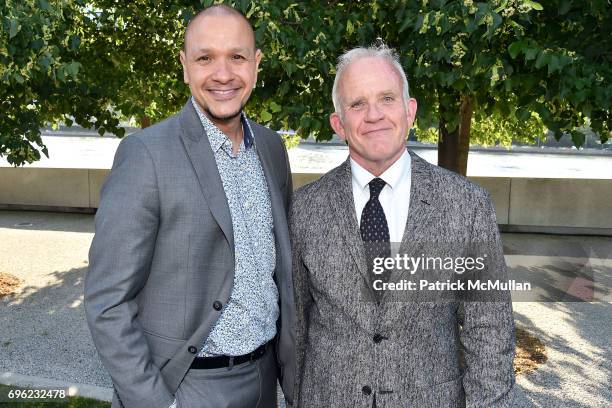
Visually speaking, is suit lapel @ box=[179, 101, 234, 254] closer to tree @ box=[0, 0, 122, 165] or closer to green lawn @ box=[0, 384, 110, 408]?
tree @ box=[0, 0, 122, 165]

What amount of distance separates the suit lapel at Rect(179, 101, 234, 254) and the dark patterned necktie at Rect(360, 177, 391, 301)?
52 cm

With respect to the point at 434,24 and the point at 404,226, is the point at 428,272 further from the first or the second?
the point at 434,24

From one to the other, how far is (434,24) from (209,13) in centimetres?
168

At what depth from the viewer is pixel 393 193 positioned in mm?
2365

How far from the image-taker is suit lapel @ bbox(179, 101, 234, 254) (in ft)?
7.37

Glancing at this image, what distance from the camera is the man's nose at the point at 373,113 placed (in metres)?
2.29

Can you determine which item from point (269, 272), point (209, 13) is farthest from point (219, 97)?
point (269, 272)

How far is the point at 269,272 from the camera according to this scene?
246 cm

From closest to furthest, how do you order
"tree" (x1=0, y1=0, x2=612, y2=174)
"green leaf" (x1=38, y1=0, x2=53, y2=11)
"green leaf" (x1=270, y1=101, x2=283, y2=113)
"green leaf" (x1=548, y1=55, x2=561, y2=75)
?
"green leaf" (x1=548, y1=55, x2=561, y2=75), "tree" (x1=0, y1=0, x2=612, y2=174), "green leaf" (x1=270, y1=101, x2=283, y2=113), "green leaf" (x1=38, y1=0, x2=53, y2=11)

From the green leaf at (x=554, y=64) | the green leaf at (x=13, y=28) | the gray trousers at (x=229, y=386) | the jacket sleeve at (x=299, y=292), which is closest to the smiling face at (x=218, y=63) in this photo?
the jacket sleeve at (x=299, y=292)

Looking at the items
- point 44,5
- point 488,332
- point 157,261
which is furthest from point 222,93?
point 44,5

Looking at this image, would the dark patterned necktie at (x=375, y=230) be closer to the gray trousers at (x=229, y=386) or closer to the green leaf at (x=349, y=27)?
the gray trousers at (x=229, y=386)

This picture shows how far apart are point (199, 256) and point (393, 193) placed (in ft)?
2.59

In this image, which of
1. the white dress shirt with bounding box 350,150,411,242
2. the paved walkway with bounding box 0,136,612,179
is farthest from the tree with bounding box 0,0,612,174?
the paved walkway with bounding box 0,136,612,179
